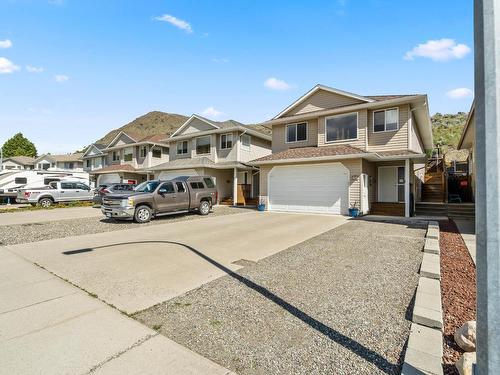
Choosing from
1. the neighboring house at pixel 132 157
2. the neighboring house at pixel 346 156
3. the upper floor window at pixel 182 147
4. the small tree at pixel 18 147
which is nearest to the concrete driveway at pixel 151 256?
the neighboring house at pixel 346 156

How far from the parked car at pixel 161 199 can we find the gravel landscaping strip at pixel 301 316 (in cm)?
752

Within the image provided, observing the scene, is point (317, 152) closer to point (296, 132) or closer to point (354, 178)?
point (354, 178)

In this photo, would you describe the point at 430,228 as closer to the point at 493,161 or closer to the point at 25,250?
the point at 493,161

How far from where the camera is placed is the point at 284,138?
20031mm

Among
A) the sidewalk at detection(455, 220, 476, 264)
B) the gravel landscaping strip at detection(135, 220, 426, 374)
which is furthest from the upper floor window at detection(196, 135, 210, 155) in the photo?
the gravel landscaping strip at detection(135, 220, 426, 374)

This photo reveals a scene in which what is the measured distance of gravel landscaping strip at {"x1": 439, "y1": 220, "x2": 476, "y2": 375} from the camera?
9.62 ft

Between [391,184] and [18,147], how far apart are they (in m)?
95.7

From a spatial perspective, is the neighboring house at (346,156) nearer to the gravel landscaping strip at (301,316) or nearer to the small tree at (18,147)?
the gravel landscaping strip at (301,316)

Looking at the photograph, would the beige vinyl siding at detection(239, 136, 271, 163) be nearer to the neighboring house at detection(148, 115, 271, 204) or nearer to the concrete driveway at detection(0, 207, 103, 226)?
the neighboring house at detection(148, 115, 271, 204)

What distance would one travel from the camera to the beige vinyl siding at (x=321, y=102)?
17.3 meters

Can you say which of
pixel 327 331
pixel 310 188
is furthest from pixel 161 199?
pixel 327 331

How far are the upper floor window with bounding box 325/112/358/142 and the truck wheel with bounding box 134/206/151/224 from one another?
38.7ft

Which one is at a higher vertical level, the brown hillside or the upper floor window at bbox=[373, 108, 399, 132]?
the brown hillside

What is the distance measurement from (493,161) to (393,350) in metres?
2.28
